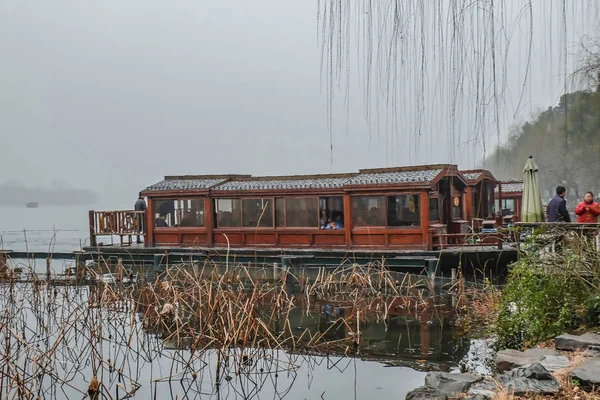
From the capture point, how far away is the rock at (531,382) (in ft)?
12.8

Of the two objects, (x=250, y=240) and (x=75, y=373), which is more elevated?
(x=250, y=240)

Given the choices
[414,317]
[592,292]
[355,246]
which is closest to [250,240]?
[355,246]

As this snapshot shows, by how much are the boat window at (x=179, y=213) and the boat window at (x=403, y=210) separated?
527 cm

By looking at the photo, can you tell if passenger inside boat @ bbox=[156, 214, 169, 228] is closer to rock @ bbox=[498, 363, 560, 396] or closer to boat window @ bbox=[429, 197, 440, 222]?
boat window @ bbox=[429, 197, 440, 222]

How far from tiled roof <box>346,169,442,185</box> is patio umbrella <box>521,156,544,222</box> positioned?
306cm

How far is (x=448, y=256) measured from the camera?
1326 centimetres

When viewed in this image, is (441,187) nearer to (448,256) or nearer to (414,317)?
(448,256)

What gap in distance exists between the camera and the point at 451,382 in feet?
16.3

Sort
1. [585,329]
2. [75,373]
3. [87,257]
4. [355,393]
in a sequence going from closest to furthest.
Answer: [585,329]
[355,393]
[75,373]
[87,257]

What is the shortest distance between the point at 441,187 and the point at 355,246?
2.72 metres

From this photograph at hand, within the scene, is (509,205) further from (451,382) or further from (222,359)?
(451,382)

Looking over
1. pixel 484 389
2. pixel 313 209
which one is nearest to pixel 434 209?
pixel 313 209

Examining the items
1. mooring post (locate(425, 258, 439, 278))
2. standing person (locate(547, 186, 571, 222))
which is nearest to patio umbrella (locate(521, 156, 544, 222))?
standing person (locate(547, 186, 571, 222))

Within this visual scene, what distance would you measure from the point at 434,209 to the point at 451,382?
1020 centimetres
